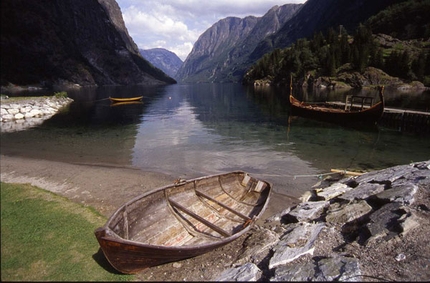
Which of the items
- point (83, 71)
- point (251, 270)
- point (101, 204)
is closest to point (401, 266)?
point (251, 270)

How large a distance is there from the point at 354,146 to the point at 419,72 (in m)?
113

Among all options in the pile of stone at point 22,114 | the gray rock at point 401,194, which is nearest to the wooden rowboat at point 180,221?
the gray rock at point 401,194

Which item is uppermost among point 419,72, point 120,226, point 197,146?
point 419,72

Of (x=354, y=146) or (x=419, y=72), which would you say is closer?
(x=354, y=146)

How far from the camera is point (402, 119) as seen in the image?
39250mm

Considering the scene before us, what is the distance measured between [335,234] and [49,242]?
974 centimetres

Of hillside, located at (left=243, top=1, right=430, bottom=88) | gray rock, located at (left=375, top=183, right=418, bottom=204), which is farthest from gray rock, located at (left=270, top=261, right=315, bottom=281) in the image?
hillside, located at (left=243, top=1, right=430, bottom=88)

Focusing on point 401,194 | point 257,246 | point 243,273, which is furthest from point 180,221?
point 401,194

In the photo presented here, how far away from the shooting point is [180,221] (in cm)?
1092

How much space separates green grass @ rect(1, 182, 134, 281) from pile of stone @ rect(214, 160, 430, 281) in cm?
386

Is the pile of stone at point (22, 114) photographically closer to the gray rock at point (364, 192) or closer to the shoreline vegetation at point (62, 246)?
the shoreline vegetation at point (62, 246)

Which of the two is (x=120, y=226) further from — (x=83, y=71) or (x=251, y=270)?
(x=83, y=71)

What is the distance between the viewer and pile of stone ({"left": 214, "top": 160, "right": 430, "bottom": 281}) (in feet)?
26.4

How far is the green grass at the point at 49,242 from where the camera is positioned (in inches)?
277
